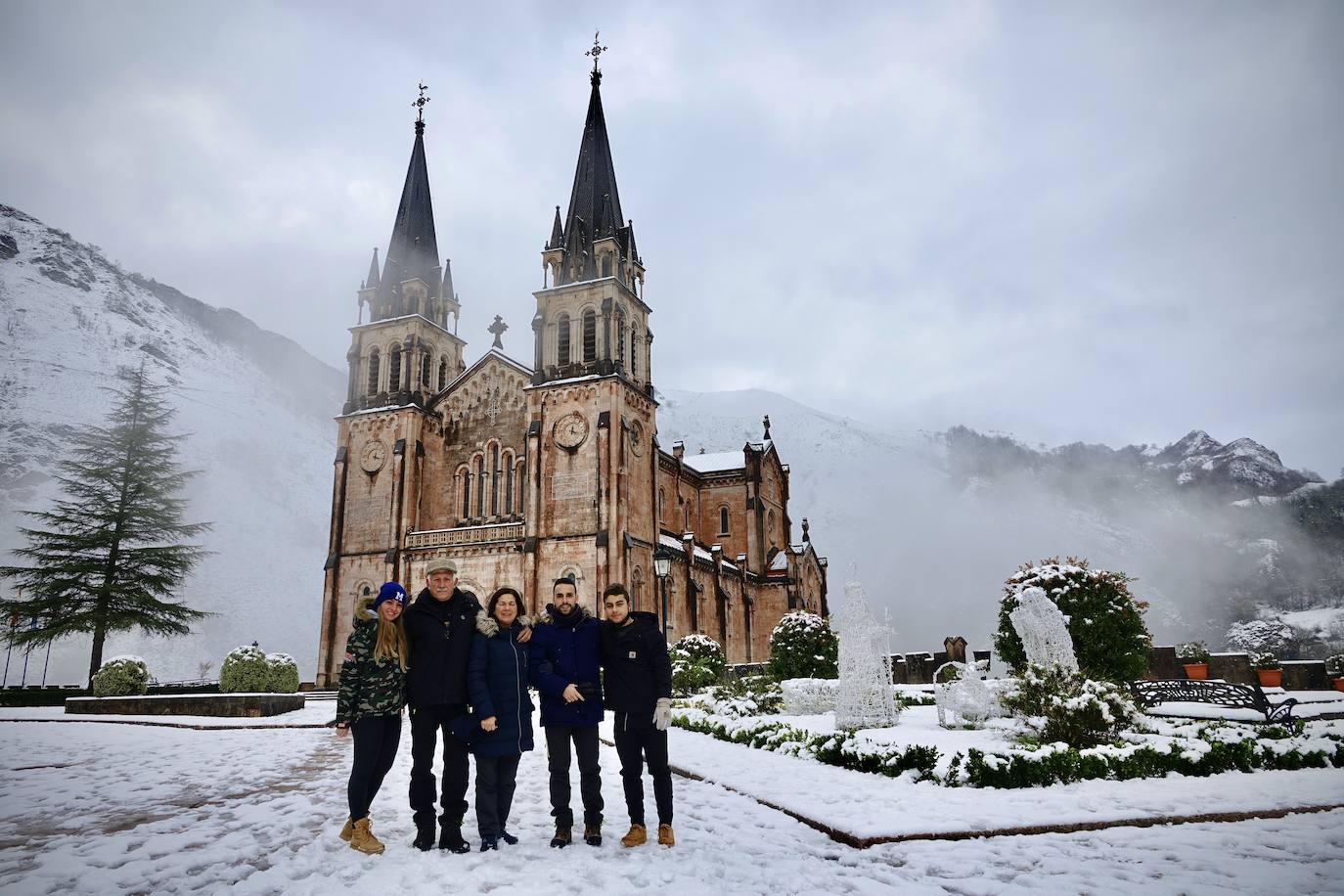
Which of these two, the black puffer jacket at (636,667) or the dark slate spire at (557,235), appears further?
the dark slate spire at (557,235)

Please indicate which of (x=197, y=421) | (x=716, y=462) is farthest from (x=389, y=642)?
(x=197, y=421)

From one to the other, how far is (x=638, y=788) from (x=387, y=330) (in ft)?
127

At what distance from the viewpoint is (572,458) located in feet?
114

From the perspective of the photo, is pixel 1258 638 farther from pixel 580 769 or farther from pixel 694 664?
pixel 580 769

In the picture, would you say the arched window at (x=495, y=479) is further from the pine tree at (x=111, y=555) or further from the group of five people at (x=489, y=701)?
the group of five people at (x=489, y=701)

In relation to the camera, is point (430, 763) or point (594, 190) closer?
point (430, 763)

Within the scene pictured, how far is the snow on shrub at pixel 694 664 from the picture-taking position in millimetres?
24000

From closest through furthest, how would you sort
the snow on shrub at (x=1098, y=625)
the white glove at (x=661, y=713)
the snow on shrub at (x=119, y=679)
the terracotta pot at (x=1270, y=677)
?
the white glove at (x=661, y=713)
the snow on shrub at (x=1098, y=625)
the snow on shrub at (x=119, y=679)
the terracotta pot at (x=1270, y=677)

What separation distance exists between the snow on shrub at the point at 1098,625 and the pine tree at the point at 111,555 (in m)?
32.2

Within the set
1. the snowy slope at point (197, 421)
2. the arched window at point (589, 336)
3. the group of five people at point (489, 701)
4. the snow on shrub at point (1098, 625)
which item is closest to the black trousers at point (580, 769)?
the group of five people at point (489, 701)

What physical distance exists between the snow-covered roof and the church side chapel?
6.23 metres

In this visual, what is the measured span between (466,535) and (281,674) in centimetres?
1298

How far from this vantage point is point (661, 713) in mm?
6336

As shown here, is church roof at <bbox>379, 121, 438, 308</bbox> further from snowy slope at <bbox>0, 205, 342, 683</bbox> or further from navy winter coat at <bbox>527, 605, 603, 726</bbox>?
navy winter coat at <bbox>527, 605, 603, 726</bbox>
